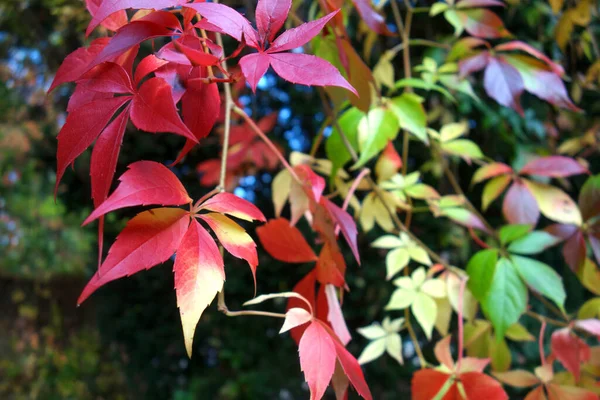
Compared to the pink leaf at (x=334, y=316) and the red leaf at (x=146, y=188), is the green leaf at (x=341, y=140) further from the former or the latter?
A: the red leaf at (x=146, y=188)

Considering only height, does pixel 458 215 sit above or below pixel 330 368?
below

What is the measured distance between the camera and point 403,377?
1.26 m

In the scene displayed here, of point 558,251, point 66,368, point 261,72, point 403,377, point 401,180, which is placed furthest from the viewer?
point 66,368

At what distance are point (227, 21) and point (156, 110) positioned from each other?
0.09m

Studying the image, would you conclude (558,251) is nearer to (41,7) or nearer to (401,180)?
(401,180)

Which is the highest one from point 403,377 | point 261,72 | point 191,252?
point 261,72

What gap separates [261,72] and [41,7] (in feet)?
6.34

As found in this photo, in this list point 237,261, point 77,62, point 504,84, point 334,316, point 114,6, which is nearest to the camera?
point 114,6

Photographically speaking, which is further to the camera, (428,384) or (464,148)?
(464,148)

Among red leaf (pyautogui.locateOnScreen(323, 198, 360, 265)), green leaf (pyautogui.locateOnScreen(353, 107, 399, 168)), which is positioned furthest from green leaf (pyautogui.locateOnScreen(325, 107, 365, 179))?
red leaf (pyautogui.locateOnScreen(323, 198, 360, 265))

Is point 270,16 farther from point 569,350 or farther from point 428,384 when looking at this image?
point 569,350

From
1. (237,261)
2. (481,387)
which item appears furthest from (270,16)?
(237,261)

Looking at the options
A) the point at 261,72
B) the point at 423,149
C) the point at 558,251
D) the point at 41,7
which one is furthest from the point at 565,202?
the point at 41,7

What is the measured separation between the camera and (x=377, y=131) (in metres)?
0.66
